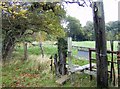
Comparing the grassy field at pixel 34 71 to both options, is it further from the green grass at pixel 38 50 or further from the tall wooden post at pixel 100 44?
the tall wooden post at pixel 100 44

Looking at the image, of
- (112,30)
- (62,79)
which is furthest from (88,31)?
(62,79)

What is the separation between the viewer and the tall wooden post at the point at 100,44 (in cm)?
287

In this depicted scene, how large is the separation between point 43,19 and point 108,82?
1929 millimetres

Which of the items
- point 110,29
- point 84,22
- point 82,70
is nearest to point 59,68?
point 82,70

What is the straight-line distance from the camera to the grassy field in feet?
11.6

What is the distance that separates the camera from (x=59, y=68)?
12.6 ft

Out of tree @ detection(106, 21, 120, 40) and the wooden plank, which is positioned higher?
tree @ detection(106, 21, 120, 40)

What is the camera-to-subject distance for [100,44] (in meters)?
2.92

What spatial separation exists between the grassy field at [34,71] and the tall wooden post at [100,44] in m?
0.26

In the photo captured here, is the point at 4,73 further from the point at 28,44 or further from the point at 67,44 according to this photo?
the point at 67,44

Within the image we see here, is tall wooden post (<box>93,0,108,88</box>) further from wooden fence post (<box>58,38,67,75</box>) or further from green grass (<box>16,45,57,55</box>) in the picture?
green grass (<box>16,45,57,55</box>)

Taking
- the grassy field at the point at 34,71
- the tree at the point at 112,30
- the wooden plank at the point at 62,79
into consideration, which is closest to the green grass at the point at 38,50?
the grassy field at the point at 34,71

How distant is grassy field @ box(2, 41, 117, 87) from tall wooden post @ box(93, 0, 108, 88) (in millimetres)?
257

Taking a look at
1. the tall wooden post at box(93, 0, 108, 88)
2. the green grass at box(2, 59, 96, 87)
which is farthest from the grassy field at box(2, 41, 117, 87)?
the tall wooden post at box(93, 0, 108, 88)
